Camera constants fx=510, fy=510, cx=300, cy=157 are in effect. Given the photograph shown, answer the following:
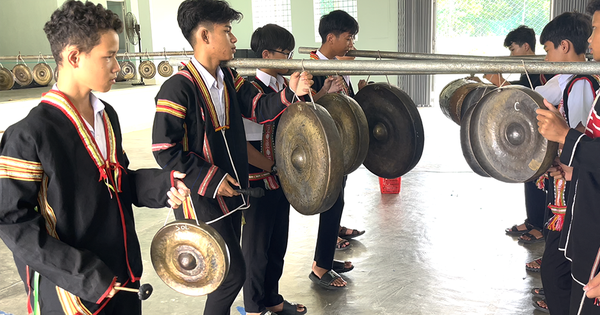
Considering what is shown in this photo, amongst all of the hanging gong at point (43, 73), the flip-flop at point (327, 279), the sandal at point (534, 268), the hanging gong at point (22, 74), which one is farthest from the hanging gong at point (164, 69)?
the sandal at point (534, 268)

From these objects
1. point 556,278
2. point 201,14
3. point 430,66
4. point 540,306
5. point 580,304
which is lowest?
point 540,306

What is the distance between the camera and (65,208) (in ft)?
4.58

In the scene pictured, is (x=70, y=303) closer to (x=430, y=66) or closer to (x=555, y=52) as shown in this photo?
(x=430, y=66)

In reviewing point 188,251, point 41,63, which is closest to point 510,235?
point 188,251

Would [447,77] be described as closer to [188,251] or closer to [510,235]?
[510,235]

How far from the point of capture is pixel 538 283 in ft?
10.2

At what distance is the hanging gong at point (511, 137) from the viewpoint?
6.37ft

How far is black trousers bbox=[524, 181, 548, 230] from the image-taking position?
3.80 meters

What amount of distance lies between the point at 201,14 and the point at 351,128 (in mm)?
889

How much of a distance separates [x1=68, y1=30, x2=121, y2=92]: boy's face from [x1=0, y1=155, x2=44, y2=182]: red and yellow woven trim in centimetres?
28

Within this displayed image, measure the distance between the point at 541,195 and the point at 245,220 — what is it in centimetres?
237

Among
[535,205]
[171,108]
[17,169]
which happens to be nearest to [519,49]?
[535,205]

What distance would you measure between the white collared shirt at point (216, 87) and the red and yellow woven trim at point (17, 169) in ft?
2.80

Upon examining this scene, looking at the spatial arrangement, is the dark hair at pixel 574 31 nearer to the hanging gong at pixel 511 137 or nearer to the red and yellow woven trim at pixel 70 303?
the hanging gong at pixel 511 137
